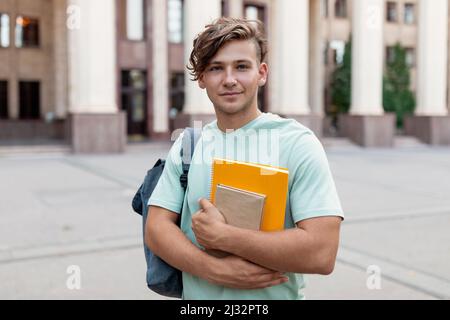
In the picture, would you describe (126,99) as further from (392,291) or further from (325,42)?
(392,291)

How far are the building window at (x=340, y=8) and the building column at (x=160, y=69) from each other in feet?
52.5

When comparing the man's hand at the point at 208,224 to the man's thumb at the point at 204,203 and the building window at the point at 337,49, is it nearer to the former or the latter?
the man's thumb at the point at 204,203

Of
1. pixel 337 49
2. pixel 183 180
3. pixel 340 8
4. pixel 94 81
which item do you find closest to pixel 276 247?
pixel 183 180

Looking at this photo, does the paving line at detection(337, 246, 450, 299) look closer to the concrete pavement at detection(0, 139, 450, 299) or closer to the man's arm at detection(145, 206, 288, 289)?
the concrete pavement at detection(0, 139, 450, 299)

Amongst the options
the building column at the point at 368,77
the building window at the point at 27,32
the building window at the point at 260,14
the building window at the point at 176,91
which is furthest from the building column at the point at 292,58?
the building window at the point at 27,32

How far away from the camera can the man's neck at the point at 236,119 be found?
1.89 m

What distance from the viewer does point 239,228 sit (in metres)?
1.68

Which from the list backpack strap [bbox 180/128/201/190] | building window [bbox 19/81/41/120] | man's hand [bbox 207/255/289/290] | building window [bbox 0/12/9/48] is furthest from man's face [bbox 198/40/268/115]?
building window [bbox 0/12/9/48]

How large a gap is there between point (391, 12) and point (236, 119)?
137ft

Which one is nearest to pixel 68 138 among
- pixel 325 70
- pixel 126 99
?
pixel 126 99

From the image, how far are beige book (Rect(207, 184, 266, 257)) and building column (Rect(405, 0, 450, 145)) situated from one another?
1008 inches

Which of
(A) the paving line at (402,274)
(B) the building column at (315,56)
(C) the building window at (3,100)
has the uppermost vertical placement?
(B) the building column at (315,56)

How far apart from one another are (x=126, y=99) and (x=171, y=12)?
488 centimetres

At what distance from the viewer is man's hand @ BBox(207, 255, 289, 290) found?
67.6 inches
